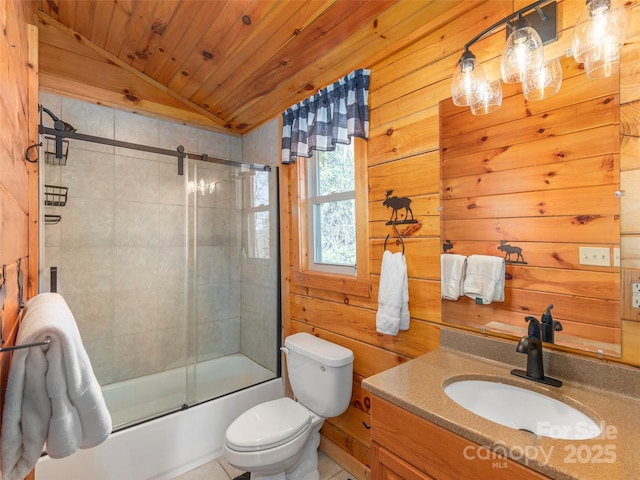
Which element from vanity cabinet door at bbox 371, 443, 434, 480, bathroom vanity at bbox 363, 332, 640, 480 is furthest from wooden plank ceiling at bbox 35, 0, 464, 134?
vanity cabinet door at bbox 371, 443, 434, 480

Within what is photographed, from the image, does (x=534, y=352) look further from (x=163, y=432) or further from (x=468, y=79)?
(x=163, y=432)

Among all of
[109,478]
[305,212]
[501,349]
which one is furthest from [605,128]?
[109,478]

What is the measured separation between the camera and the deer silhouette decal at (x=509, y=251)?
3.97ft

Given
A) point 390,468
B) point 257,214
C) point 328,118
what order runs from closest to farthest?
1. point 390,468
2. point 328,118
3. point 257,214

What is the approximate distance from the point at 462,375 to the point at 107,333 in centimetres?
235

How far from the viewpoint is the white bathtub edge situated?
1551 mm

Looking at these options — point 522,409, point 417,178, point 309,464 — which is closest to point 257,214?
point 417,178

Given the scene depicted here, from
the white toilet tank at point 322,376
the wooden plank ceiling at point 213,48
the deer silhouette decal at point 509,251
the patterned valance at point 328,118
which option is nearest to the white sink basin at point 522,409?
the deer silhouette decal at point 509,251

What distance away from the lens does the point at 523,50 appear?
1.03 m

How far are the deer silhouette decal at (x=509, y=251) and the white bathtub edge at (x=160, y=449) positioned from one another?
6.04 ft

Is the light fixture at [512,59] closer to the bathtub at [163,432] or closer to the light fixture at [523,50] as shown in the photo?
the light fixture at [523,50]

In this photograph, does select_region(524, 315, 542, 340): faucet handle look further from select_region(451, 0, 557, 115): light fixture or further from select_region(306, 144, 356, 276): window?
select_region(306, 144, 356, 276): window

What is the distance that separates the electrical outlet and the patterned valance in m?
1.09

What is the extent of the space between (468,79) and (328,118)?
2.78 feet
